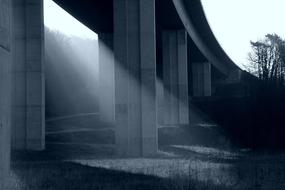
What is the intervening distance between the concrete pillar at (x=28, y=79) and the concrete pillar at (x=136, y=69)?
440 centimetres

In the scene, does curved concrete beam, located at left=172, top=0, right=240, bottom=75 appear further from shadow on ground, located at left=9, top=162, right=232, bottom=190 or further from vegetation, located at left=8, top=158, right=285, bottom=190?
shadow on ground, located at left=9, top=162, right=232, bottom=190

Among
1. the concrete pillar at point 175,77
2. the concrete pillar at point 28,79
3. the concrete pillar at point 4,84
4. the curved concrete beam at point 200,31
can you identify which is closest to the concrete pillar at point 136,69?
the concrete pillar at point 28,79

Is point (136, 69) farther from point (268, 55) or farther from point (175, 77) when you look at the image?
point (268, 55)

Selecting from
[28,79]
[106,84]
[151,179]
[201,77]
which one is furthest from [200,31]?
[151,179]

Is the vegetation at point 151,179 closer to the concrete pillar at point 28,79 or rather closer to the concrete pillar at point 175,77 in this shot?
the concrete pillar at point 28,79

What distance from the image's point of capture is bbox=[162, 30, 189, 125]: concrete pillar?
53875mm

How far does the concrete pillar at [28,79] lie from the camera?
2958cm

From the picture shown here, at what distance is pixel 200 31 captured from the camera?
6266cm

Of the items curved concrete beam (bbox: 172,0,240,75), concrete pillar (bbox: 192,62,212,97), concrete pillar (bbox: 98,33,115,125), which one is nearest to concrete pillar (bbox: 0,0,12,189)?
curved concrete beam (bbox: 172,0,240,75)

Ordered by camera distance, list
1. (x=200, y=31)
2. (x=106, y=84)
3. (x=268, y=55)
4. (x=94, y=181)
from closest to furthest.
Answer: (x=94, y=181), (x=106, y=84), (x=200, y=31), (x=268, y=55)

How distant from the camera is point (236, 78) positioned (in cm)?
10938

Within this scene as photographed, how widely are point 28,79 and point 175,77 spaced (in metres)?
27.2

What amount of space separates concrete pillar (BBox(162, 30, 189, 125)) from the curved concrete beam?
5.32 feet

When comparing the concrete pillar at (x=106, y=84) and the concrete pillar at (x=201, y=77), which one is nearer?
the concrete pillar at (x=106, y=84)
